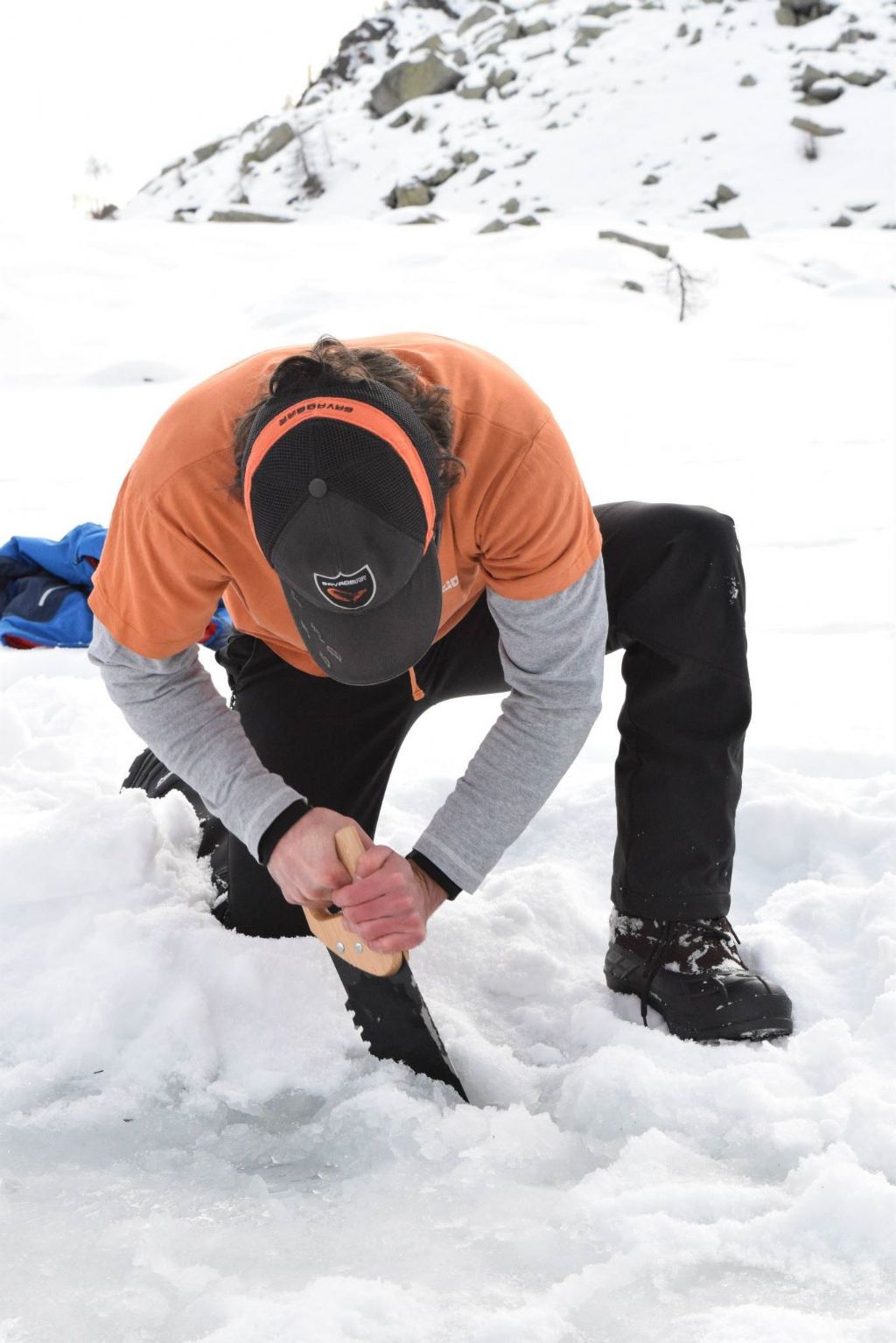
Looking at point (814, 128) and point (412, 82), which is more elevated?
point (412, 82)

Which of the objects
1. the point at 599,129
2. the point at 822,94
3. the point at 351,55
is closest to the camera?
the point at 822,94

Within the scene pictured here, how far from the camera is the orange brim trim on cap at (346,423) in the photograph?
3.44ft

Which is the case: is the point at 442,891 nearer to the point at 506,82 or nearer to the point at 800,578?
the point at 800,578

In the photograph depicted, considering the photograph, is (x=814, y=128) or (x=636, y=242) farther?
(x=814, y=128)

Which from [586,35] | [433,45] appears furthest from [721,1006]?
[433,45]

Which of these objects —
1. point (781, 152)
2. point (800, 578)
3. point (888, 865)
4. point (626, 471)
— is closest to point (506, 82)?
point (781, 152)

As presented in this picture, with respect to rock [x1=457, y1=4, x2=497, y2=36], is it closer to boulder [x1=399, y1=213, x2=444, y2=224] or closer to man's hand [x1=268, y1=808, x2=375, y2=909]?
boulder [x1=399, y1=213, x2=444, y2=224]

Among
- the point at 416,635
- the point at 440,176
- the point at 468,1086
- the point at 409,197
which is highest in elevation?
the point at 416,635

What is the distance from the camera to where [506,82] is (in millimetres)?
26312

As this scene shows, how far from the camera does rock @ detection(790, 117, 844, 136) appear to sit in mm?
21391

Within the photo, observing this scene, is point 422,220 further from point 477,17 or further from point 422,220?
point 477,17

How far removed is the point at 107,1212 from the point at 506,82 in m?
29.4

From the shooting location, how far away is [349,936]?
130 centimetres

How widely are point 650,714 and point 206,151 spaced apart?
32178 mm
